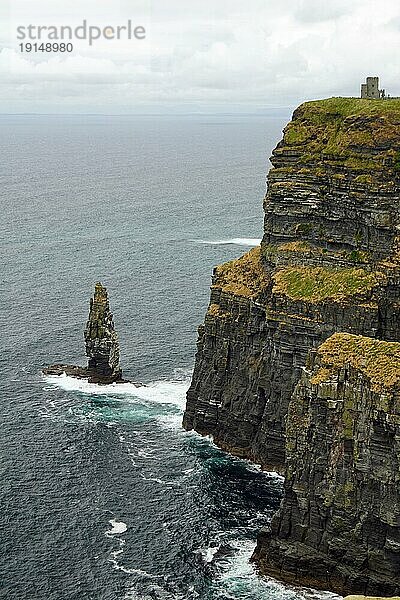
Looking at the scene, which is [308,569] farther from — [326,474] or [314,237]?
[314,237]

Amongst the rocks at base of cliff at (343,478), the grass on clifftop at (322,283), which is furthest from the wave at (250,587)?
the grass on clifftop at (322,283)

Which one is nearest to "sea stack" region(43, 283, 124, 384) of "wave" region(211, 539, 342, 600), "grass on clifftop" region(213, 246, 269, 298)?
"grass on clifftop" region(213, 246, 269, 298)

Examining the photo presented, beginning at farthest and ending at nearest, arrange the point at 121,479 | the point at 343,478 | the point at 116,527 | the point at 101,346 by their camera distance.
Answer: the point at 101,346, the point at 121,479, the point at 116,527, the point at 343,478

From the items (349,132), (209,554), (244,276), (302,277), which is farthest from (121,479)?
(349,132)

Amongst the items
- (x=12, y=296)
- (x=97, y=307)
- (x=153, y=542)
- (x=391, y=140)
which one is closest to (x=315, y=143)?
(x=391, y=140)

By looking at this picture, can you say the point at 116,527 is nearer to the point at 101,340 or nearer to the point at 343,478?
the point at 343,478

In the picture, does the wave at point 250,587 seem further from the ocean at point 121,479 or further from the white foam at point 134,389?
the white foam at point 134,389

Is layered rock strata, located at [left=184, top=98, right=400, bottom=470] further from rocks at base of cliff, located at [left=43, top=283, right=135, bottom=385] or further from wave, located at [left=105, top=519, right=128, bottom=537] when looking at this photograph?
wave, located at [left=105, top=519, right=128, bottom=537]
